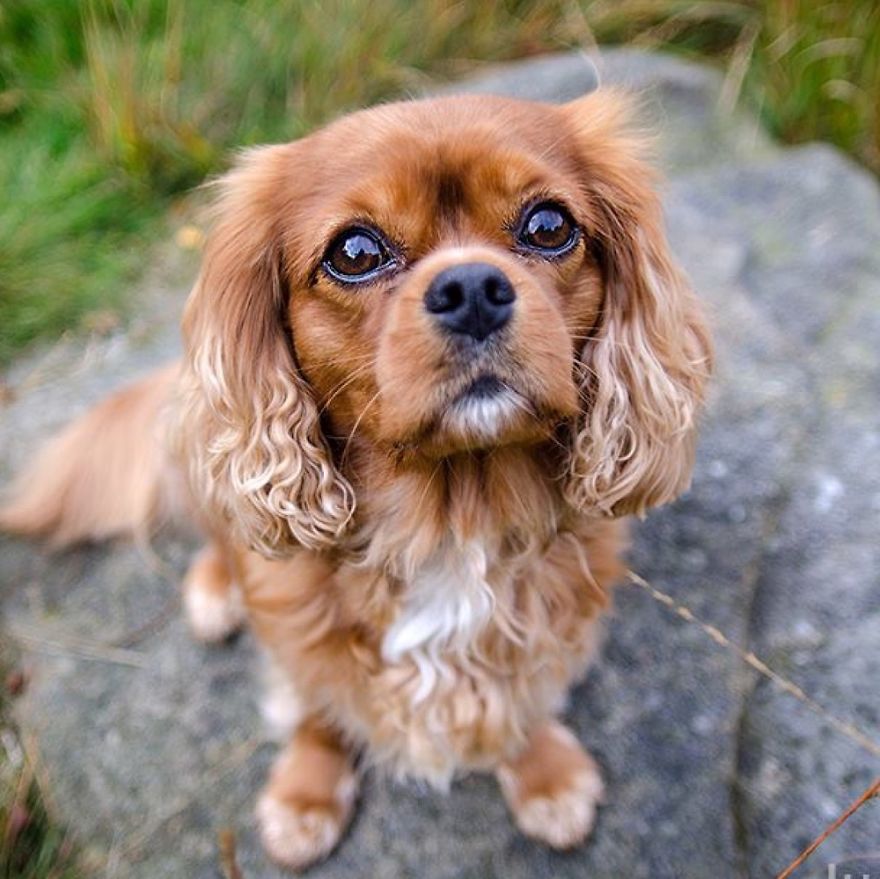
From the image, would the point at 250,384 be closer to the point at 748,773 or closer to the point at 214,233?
the point at 214,233

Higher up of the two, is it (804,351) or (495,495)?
(495,495)

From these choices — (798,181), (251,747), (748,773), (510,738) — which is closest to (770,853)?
(748,773)

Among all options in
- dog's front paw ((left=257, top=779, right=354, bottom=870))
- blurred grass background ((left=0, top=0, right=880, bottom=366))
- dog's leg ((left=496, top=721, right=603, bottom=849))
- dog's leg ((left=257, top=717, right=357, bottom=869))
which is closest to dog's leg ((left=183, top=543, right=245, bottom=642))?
dog's leg ((left=257, top=717, right=357, bottom=869))

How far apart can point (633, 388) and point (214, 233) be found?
38.3 inches

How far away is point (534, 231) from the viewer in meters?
1.80

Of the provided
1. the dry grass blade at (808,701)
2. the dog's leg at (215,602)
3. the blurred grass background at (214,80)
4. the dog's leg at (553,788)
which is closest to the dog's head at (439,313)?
the dry grass blade at (808,701)

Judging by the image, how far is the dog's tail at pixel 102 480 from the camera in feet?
9.35

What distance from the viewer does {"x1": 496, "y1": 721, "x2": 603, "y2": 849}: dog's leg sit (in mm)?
2297

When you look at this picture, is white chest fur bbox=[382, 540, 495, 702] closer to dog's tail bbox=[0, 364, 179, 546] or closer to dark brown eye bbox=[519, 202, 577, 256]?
dark brown eye bbox=[519, 202, 577, 256]

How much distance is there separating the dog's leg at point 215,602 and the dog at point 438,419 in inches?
11.2

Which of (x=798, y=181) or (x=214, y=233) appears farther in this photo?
(x=798, y=181)

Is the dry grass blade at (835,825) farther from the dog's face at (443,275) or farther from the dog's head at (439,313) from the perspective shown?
the dog's face at (443,275)

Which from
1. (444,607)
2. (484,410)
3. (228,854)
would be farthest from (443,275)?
(228,854)

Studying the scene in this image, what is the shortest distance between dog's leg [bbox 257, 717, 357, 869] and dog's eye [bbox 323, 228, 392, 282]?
1.24m
